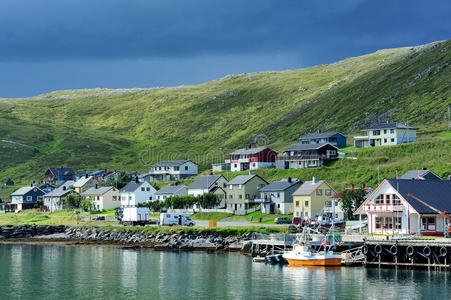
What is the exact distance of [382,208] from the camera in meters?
75.9

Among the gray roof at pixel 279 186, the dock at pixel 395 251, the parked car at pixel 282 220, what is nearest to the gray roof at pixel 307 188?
the gray roof at pixel 279 186

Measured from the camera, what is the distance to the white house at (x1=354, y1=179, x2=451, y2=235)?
236 ft

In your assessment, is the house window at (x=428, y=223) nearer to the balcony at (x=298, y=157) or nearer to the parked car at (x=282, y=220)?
the parked car at (x=282, y=220)

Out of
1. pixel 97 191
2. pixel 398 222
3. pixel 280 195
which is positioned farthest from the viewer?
pixel 97 191

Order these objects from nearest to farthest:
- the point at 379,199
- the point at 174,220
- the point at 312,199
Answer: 1. the point at 379,199
2. the point at 312,199
3. the point at 174,220

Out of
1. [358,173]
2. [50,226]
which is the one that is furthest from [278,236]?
[50,226]

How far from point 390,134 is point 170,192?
5716 cm

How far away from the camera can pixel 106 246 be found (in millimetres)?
100562

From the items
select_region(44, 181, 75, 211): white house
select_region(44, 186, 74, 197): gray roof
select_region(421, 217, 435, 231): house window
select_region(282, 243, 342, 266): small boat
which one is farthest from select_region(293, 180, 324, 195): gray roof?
select_region(44, 186, 74, 197): gray roof

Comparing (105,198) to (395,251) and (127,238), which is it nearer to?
(127,238)

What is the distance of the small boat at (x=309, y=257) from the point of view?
70.5 metres

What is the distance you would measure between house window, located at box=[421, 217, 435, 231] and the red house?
86.9 m

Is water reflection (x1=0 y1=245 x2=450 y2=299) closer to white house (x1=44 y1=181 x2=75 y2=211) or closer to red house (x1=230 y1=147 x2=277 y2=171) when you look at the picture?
red house (x1=230 y1=147 x2=277 y2=171)

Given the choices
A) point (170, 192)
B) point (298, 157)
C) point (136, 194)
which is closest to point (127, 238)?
point (170, 192)
